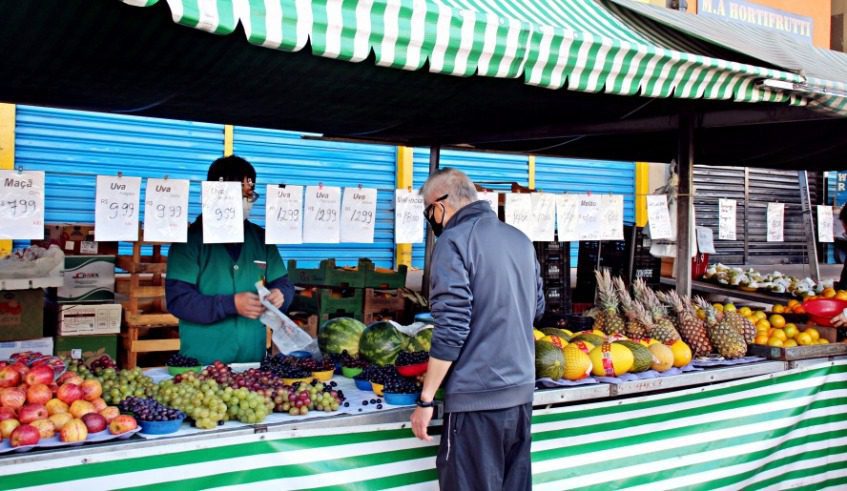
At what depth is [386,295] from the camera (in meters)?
7.57

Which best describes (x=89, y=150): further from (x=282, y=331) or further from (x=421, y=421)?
(x=421, y=421)

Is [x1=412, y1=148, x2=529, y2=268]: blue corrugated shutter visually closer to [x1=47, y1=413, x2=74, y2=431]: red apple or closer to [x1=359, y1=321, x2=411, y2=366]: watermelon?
[x1=359, y1=321, x2=411, y2=366]: watermelon

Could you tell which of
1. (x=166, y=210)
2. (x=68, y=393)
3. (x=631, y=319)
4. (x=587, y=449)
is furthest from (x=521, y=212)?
(x=68, y=393)

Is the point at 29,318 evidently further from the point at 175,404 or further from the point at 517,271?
the point at 517,271

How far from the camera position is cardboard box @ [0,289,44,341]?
5.98m

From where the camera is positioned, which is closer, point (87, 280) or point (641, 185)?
point (87, 280)

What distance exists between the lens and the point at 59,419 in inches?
113

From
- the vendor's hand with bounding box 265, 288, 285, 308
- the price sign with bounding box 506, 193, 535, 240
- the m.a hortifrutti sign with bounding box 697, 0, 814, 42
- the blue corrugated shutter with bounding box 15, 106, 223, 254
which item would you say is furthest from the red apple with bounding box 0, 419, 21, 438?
A: the m.a hortifrutti sign with bounding box 697, 0, 814, 42

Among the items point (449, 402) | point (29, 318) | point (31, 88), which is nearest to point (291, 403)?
point (449, 402)

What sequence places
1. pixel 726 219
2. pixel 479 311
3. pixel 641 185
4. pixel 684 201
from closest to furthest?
pixel 479 311
pixel 684 201
pixel 726 219
pixel 641 185

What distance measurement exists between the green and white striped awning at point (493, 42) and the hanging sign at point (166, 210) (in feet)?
4.52

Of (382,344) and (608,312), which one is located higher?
(608,312)

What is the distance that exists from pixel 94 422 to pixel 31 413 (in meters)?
0.23

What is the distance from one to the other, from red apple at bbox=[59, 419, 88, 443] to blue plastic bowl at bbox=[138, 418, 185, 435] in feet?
0.69
